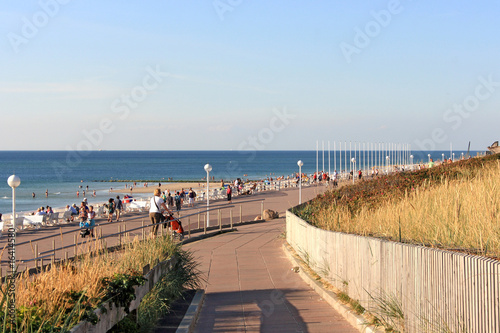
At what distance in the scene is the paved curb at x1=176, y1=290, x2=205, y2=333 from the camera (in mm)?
6840

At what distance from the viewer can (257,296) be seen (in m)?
9.54

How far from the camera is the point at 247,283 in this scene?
10.8 metres

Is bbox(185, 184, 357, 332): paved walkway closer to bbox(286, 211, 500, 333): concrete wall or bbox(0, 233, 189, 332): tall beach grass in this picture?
bbox(286, 211, 500, 333): concrete wall

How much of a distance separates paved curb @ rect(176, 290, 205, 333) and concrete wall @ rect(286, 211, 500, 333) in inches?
90.0

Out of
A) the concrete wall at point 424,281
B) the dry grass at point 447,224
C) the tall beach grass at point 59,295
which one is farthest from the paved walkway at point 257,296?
the tall beach grass at point 59,295

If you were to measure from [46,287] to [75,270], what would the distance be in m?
0.88

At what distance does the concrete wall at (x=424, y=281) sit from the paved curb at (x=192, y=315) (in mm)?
2286

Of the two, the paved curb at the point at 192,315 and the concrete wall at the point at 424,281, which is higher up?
the concrete wall at the point at 424,281

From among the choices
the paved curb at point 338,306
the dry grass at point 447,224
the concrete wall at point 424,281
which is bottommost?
the paved curb at point 338,306

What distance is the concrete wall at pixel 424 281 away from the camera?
4633 mm

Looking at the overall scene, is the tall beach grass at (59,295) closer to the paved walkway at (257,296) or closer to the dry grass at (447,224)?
the paved walkway at (257,296)

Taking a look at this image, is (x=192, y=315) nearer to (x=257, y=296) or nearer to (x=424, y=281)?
(x=257, y=296)

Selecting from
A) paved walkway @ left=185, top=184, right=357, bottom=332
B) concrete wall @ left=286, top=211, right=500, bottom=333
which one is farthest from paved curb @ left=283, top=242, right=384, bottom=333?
concrete wall @ left=286, top=211, right=500, bottom=333

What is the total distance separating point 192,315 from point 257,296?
2279 mm
